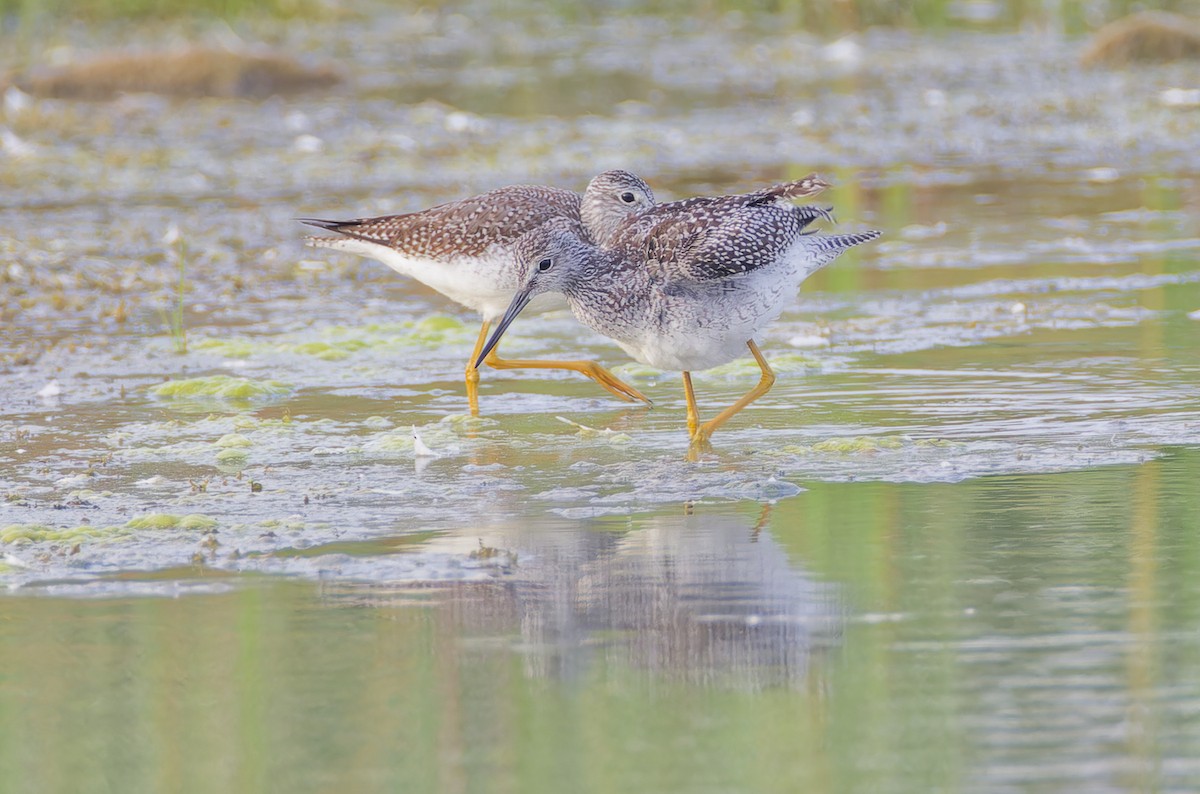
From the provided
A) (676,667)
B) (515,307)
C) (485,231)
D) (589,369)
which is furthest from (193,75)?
(676,667)

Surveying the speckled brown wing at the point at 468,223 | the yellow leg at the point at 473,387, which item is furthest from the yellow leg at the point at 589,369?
the speckled brown wing at the point at 468,223

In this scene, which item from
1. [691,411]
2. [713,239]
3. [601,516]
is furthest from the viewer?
[691,411]

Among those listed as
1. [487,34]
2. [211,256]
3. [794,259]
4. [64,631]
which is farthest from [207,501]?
[487,34]

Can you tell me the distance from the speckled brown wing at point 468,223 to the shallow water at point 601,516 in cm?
74

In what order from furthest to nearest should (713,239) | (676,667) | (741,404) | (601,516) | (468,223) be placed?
1. (468,223)
2. (741,404)
3. (713,239)
4. (601,516)
5. (676,667)

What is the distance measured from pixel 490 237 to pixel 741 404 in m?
1.58

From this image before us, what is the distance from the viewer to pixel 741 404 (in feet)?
26.4

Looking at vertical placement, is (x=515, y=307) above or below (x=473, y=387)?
above

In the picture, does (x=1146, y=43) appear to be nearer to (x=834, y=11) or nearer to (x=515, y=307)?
(x=834, y=11)

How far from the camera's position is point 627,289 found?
7.68m

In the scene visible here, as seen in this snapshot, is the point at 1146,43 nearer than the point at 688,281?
No

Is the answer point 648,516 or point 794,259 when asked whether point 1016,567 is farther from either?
point 794,259

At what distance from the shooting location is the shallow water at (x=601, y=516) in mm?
4406

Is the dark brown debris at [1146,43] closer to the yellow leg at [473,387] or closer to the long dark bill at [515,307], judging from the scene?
the yellow leg at [473,387]
